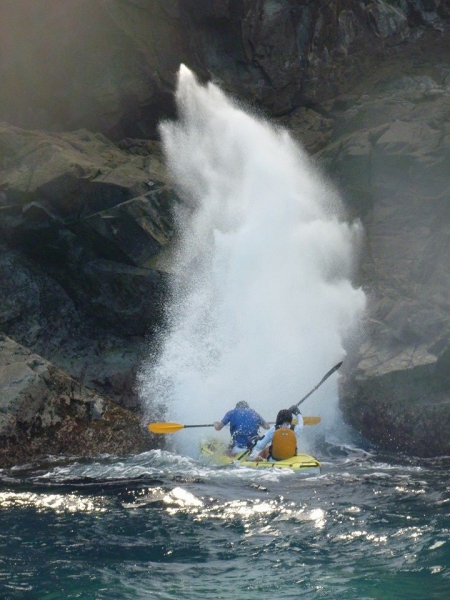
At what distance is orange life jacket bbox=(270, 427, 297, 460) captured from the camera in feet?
45.7

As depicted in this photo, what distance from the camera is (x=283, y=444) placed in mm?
13922

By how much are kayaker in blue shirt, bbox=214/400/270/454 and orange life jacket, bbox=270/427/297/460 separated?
4.54ft

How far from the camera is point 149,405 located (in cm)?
1958

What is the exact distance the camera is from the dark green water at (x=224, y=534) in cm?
749

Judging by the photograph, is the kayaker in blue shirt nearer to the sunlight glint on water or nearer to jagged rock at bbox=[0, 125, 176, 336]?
the sunlight glint on water

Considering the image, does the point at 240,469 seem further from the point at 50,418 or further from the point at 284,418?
the point at 50,418

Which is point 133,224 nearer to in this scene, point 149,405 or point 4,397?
point 149,405

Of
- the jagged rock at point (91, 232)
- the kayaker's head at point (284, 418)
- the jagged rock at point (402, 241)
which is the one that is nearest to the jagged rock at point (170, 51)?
the jagged rock at point (402, 241)

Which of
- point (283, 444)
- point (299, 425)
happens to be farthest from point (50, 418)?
point (299, 425)

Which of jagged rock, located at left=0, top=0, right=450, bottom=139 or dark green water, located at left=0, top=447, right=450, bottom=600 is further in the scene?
jagged rock, located at left=0, top=0, right=450, bottom=139

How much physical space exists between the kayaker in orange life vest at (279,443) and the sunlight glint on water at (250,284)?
3528 millimetres

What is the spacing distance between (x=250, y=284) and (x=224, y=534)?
12.9 m

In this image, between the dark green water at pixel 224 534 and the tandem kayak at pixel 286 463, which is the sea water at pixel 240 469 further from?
the tandem kayak at pixel 286 463

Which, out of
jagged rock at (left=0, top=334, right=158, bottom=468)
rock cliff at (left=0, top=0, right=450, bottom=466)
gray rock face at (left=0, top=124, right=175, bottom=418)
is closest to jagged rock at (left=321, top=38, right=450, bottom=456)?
rock cliff at (left=0, top=0, right=450, bottom=466)
